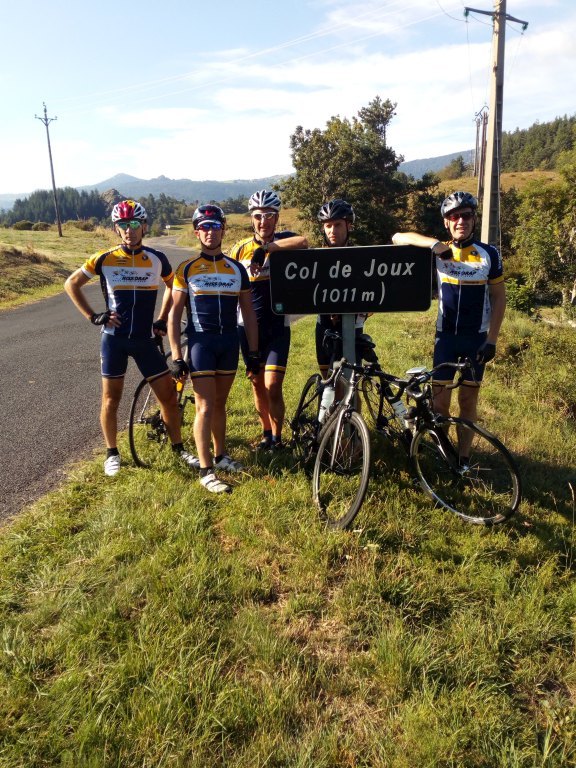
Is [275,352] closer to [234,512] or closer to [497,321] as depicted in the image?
[234,512]

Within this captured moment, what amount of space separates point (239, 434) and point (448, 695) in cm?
355

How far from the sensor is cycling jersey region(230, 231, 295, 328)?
15.4 feet

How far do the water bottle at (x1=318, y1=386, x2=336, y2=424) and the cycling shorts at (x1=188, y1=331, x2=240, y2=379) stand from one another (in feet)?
2.94

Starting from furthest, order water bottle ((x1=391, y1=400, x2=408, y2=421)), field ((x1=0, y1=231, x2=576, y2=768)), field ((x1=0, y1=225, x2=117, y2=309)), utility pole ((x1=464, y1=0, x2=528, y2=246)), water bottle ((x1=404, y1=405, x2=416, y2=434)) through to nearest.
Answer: field ((x1=0, y1=225, x2=117, y2=309))
utility pole ((x1=464, y1=0, x2=528, y2=246))
water bottle ((x1=391, y1=400, x2=408, y2=421))
water bottle ((x1=404, y1=405, x2=416, y2=434))
field ((x1=0, y1=231, x2=576, y2=768))

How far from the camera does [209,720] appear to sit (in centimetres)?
213

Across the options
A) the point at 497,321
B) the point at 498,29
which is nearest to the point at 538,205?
the point at 498,29

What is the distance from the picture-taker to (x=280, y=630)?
2664mm

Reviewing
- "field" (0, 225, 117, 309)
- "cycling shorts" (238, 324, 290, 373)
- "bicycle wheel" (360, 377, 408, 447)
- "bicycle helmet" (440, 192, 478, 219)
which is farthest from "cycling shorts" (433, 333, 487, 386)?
"field" (0, 225, 117, 309)

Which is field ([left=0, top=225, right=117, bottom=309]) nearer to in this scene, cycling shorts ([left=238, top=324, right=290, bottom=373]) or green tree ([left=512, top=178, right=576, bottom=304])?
cycling shorts ([left=238, top=324, right=290, bottom=373])

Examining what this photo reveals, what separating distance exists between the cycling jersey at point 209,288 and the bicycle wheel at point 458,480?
197 centimetres

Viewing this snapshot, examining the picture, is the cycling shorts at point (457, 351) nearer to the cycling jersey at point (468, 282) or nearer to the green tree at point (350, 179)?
the cycling jersey at point (468, 282)

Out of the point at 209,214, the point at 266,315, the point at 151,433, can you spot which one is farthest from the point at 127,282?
the point at 151,433

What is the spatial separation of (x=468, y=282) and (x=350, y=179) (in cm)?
3794

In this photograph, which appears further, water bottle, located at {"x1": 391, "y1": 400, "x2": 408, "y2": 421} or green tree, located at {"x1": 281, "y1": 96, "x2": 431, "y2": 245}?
green tree, located at {"x1": 281, "y1": 96, "x2": 431, "y2": 245}
